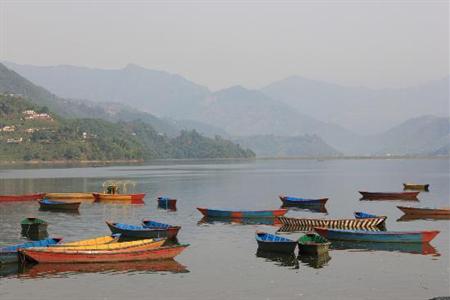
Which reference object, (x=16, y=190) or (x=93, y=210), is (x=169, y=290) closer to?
(x=93, y=210)

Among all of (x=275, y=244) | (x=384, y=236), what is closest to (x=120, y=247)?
(x=275, y=244)

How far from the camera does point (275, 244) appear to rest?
191ft

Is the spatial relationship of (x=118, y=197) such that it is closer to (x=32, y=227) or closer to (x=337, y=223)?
(x=32, y=227)

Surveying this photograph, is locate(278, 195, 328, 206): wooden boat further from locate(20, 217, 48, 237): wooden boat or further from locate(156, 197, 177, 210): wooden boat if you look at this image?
locate(20, 217, 48, 237): wooden boat

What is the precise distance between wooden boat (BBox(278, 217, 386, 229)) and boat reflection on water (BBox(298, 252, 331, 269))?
506 inches

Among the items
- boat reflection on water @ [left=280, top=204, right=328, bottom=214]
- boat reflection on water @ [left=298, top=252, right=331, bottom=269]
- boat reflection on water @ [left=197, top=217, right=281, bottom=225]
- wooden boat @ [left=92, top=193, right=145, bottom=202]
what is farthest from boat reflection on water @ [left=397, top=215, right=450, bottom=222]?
wooden boat @ [left=92, top=193, right=145, bottom=202]

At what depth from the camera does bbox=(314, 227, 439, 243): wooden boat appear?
63406 millimetres

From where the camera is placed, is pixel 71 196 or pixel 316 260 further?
pixel 71 196

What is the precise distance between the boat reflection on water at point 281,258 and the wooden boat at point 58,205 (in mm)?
47721

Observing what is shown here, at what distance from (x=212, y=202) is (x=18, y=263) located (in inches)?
2796

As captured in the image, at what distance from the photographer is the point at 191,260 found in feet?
188

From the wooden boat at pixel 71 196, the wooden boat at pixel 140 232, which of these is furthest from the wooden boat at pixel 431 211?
the wooden boat at pixel 71 196

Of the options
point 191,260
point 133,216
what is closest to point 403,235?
point 191,260

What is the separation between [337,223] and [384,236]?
8.06 meters
